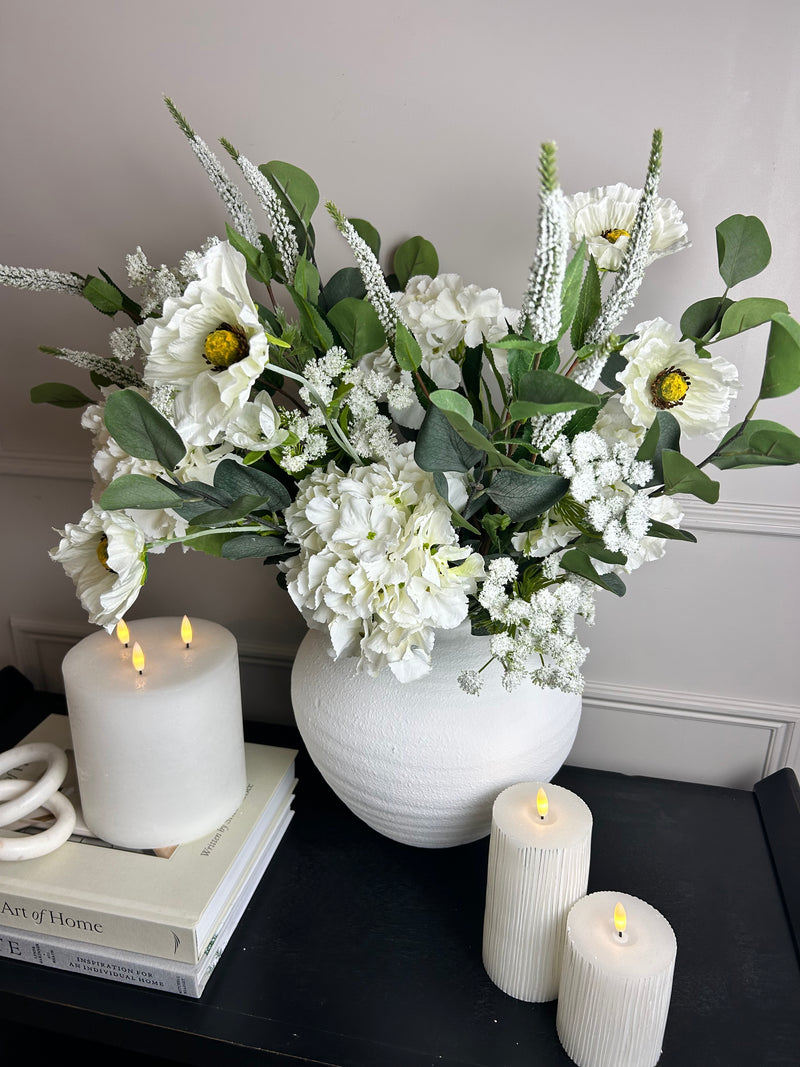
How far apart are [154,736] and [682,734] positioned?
0.63 m

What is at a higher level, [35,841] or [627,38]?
[627,38]

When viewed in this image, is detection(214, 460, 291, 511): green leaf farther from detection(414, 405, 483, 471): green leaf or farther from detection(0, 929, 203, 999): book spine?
detection(0, 929, 203, 999): book spine

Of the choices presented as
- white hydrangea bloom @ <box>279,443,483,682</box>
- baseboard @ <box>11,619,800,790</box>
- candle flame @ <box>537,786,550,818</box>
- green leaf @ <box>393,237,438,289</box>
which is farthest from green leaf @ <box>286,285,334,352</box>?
baseboard @ <box>11,619,800,790</box>

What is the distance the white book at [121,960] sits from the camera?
2.32 feet

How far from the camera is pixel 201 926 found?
705mm

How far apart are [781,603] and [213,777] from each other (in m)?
0.65

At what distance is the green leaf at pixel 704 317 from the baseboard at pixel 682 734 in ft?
1.58

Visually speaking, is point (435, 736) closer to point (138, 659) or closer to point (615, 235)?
point (138, 659)

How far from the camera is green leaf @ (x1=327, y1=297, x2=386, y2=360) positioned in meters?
0.63

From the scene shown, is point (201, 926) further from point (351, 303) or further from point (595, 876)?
point (351, 303)

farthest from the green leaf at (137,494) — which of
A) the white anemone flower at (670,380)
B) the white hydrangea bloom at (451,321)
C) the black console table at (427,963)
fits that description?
the black console table at (427,963)

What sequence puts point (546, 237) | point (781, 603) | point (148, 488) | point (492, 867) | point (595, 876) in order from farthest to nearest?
1. point (781, 603)
2. point (595, 876)
3. point (492, 867)
4. point (148, 488)
5. point (546, 237)

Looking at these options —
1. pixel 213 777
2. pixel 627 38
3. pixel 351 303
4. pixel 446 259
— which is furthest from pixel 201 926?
pixel 627 38

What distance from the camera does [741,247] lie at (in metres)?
0.66
